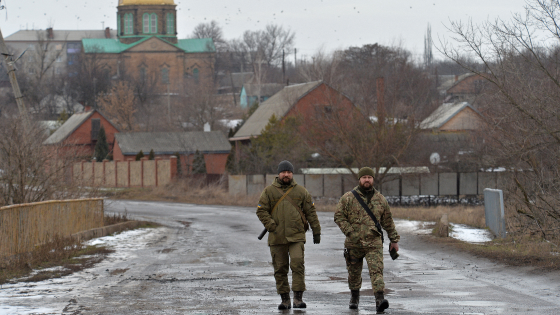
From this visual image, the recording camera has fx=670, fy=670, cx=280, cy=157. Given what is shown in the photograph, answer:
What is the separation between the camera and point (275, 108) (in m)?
52.9

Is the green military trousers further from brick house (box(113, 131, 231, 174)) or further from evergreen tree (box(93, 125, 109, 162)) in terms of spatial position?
evergreen tree (box(93, 125, 109, 162))

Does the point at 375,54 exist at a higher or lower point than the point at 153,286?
higher

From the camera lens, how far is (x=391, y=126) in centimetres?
3616

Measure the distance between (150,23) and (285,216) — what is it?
349ft

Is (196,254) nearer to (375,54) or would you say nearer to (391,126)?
(391,126)

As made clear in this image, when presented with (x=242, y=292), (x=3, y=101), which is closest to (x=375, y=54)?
(x=3, y=101)

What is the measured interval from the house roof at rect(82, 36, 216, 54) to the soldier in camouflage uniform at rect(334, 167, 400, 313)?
344 feet

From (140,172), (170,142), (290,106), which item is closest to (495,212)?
(290,106)

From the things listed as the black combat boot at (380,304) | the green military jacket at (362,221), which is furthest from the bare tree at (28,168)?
the black combat boot at (380,304)

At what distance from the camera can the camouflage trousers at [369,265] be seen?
8.16 meters

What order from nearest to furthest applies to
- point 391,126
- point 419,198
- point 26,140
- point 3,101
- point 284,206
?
point 284,206, point 26,140, point 391,126, point 419,198, point 3,101

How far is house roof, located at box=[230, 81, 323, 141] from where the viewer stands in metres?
50.3

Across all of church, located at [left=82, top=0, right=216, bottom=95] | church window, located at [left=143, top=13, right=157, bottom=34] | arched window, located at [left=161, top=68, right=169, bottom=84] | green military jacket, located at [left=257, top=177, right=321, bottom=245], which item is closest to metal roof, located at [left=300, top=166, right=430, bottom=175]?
green military jacket, located at [left=257, top=177, right=321, bottom=245]

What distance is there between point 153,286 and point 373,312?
3.98m
